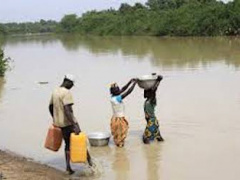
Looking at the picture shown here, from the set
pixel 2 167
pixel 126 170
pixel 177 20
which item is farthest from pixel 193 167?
pixel 177 20

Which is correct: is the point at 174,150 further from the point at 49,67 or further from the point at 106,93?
the point at 49,67

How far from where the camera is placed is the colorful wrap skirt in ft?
29.6

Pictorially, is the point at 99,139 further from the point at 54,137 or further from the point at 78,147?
the point at 78,147

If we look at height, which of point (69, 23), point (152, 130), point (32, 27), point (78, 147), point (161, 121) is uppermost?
point (78, 147)

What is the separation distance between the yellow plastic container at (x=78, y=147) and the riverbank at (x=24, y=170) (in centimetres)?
35

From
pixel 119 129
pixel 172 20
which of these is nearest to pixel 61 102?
pixel 119 129

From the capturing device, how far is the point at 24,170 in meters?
7.38

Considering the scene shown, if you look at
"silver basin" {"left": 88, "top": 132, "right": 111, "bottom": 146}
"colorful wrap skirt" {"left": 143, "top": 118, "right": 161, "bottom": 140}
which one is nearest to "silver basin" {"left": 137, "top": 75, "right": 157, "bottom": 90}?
"colorful wrap skirt" {"left": 143, "top": 118, "right": 161, "bottom": 140}

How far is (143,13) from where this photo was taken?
75938mm

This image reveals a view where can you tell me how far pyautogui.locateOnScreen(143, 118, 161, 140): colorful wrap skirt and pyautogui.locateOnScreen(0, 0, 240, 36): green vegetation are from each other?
137 feet

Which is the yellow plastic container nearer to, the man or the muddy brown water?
the man

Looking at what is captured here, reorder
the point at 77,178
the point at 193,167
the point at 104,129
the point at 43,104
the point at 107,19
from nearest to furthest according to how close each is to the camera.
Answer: the point at 77,178
the point at 193,167
the point at 104,129
the point at 43,104
the point at 107,19

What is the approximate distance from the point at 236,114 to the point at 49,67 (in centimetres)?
1781

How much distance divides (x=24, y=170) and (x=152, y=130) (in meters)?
2.56
